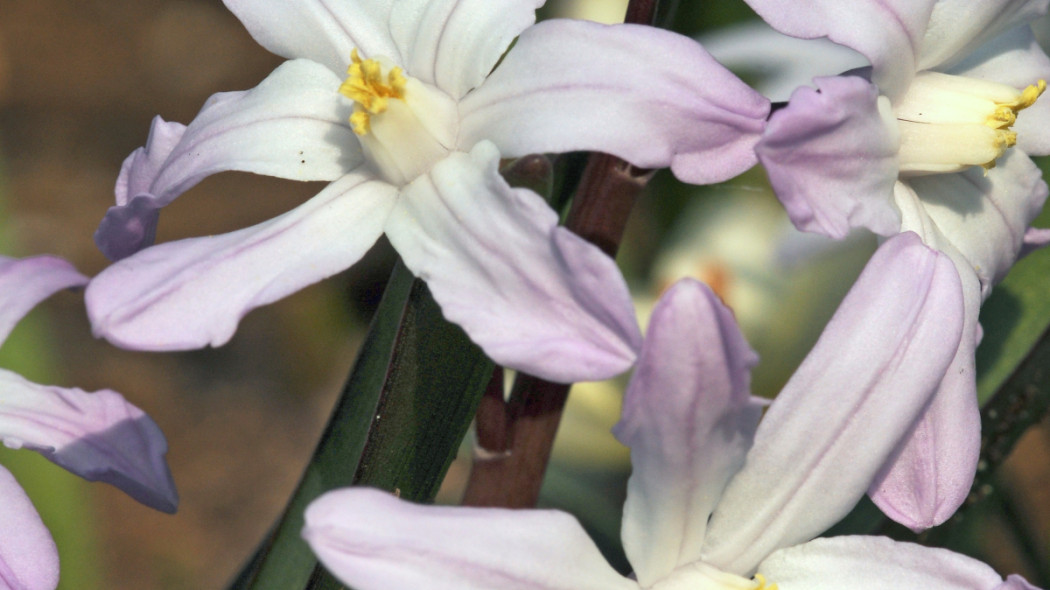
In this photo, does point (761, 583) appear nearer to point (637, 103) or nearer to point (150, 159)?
point (637, 103)

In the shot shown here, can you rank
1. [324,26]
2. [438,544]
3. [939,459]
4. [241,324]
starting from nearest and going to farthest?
[438,544]
[939,459]
[324,26]
[241,324]

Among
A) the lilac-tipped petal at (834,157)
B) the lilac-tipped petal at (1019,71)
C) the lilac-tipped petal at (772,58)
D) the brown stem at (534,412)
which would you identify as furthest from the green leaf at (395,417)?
the lilac-tipped petal at (772,58)

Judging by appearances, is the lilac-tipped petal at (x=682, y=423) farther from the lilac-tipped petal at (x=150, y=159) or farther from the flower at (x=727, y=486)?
the lilac-tipped petal at (x=150, y=159)

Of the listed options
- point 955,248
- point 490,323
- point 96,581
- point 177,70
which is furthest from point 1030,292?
point 177,70

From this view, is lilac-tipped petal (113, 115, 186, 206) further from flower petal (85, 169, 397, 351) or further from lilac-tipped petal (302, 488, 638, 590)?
lilac-tipped petal (302, 488, 638, 590)

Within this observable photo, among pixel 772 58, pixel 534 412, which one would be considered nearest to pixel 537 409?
pixel 534 412

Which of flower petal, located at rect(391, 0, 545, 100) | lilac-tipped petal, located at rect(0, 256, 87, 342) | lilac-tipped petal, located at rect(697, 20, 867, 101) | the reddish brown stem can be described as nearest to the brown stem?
the reddish brown stem
